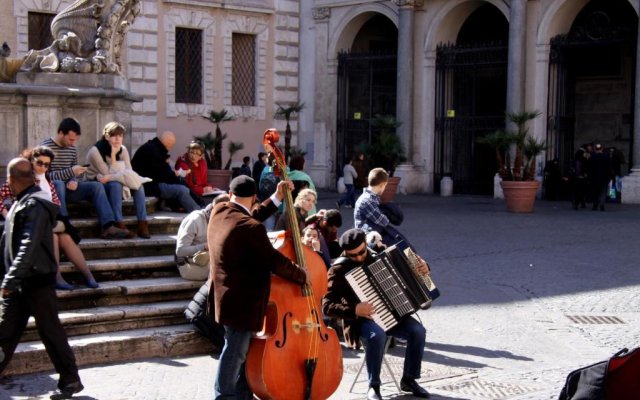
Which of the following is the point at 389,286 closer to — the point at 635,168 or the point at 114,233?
the point at 114,233

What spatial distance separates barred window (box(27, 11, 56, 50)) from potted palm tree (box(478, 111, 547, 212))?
1121 centimetres

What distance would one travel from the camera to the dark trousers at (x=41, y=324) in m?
6.59

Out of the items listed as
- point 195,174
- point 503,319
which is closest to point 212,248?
point 503,319

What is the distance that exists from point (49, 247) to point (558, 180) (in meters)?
19.6

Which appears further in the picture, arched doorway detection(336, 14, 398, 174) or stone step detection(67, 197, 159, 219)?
arched doorway detection(336, 14, 398, 174)

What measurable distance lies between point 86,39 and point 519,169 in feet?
42.1

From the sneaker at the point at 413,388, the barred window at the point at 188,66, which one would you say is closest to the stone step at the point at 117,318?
the sneaker at the point at 413,388

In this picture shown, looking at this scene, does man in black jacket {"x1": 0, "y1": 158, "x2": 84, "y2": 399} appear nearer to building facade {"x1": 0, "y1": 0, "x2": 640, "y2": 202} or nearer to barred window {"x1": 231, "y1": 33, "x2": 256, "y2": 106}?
building facade {"x1": 0, "y1": 0, "x2": 640, "y2": 202}

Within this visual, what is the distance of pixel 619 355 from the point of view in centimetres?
399

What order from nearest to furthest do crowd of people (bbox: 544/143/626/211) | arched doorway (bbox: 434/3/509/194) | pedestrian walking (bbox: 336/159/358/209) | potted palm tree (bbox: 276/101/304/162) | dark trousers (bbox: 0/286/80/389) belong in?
dark trousers (bbox: 0/286/80/389) < crowd of people (bbox: 544/143/626/211) < pedestrian walking (bbox: 336/159/358/209) < arched doorway (bbox: 434/3/509/194) < potted palm tree (bbox: 276/101/304/162)

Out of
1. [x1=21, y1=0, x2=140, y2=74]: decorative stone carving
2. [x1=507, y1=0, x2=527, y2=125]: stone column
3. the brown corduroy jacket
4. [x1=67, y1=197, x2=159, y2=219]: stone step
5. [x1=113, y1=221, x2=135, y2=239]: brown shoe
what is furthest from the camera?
[x1=507, y1=0, x2=527, y2=125]: stone column

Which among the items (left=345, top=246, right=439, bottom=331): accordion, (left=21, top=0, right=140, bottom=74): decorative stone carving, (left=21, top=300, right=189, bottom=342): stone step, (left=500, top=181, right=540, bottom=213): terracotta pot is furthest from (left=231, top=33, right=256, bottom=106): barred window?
(left=345, top=246, right=439, bottom=331): accordion

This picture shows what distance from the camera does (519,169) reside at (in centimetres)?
2161

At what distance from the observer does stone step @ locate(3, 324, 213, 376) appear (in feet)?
24.3
